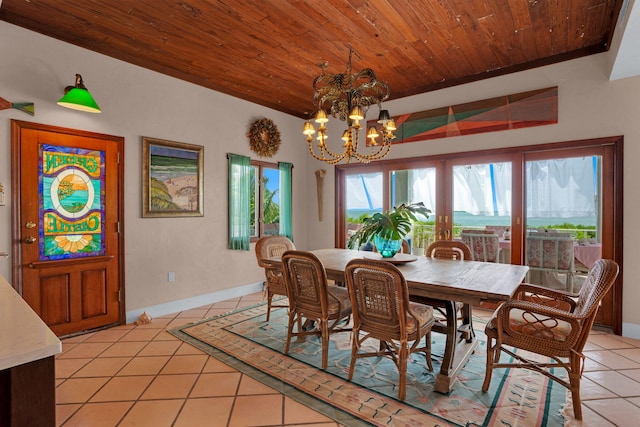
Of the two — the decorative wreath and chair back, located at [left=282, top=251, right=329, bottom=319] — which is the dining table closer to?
chair back, located at [left=282, top=251, right=329, bottom=319]

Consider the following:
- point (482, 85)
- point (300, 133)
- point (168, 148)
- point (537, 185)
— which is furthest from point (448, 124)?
point (168, 148)

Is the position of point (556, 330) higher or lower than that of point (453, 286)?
lower

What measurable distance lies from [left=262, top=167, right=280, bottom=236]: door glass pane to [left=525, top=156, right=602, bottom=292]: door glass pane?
137 inches

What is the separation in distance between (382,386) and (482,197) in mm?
2854

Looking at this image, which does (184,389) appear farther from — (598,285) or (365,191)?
(365,191)

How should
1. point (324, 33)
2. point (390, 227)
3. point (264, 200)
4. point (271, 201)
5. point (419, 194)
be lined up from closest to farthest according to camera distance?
point (390, 227) → point (324, 33) → point (419, 194) → point (264, 200) → point (271, 201)

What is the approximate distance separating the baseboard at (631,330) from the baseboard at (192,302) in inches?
171

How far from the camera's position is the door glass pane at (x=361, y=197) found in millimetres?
5070

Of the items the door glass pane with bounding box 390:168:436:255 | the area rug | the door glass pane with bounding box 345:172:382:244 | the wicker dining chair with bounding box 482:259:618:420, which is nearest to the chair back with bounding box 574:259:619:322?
the wicker dining chair with bounding box 482:259:618:420

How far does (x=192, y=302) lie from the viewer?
412cm

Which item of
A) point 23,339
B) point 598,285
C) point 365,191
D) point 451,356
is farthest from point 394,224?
point 365,191

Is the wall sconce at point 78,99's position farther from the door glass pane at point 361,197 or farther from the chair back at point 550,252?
the chair back at point 550,252

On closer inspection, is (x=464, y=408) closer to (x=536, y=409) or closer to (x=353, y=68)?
(x=536, y=409)

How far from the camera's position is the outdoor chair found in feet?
11.7
